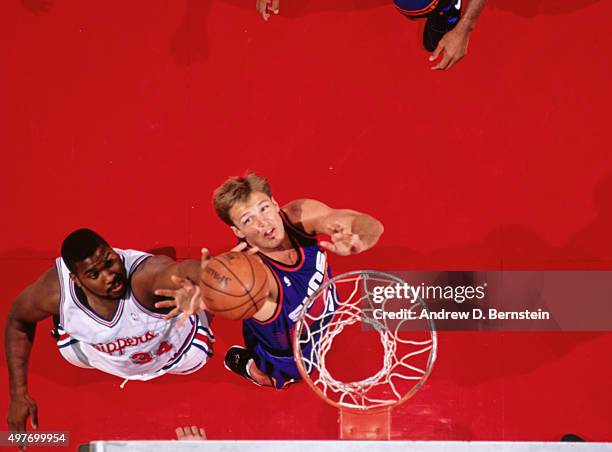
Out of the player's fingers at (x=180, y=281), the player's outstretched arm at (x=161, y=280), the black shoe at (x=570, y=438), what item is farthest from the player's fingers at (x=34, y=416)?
the black shoe at (x=570, y=438)

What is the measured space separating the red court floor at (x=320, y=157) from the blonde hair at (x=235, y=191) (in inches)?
2.6

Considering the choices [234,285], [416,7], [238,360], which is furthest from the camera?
[238,360]

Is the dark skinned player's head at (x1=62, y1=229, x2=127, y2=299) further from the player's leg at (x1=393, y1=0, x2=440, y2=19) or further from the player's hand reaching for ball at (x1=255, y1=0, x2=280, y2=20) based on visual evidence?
the player's leg at (x1=393, y1=0, x2=440, y2=19)

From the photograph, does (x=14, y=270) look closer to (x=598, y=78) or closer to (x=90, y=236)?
(x=90, y=236)

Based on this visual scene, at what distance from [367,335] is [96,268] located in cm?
158

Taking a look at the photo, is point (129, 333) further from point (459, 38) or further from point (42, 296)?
point (459, 38)

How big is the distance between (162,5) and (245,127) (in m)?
0.88

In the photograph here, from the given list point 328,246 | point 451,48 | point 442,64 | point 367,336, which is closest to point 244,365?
point 367,336

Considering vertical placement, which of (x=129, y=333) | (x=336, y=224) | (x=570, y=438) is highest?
(x=336, y=224)

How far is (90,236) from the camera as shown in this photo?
4.20 metres

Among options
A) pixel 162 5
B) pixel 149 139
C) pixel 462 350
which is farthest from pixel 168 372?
pixel 162 5

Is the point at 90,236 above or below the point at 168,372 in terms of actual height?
above

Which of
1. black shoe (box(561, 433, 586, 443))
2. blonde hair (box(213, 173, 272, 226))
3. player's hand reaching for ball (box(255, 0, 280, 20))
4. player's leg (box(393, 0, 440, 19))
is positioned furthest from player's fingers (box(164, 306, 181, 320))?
black shoe (box(561, 433, 586, 443))

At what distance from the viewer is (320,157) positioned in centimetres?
420
